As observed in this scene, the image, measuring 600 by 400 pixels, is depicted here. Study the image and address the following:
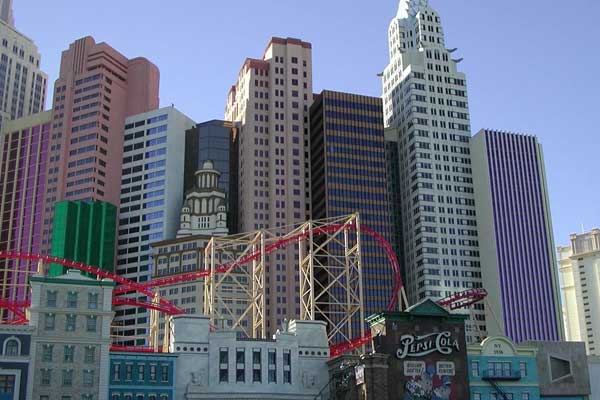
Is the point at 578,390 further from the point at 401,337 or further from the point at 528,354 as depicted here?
the point at 401,337

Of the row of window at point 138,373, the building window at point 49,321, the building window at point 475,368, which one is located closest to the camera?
the building window at point 49,321

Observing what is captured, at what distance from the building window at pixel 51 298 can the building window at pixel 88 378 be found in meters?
8.70

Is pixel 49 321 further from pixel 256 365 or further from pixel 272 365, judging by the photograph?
pixel 272 365

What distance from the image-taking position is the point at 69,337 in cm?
9956

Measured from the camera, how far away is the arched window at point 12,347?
315ft

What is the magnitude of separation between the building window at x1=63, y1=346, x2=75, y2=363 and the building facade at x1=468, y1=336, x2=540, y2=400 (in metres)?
49.7

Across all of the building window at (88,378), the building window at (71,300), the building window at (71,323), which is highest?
the building window at (71,300)

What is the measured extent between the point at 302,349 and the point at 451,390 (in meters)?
19.5

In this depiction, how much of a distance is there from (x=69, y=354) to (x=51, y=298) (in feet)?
22.7

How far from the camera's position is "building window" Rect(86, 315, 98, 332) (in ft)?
332

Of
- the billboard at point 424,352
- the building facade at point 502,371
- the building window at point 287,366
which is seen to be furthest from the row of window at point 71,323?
the building facade at point 502,371

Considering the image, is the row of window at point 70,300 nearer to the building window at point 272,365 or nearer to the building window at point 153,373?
the building window at point 153,373

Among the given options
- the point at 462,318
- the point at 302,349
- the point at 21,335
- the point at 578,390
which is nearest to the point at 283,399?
the point at 302,349

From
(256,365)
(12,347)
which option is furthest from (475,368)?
(12,347)
